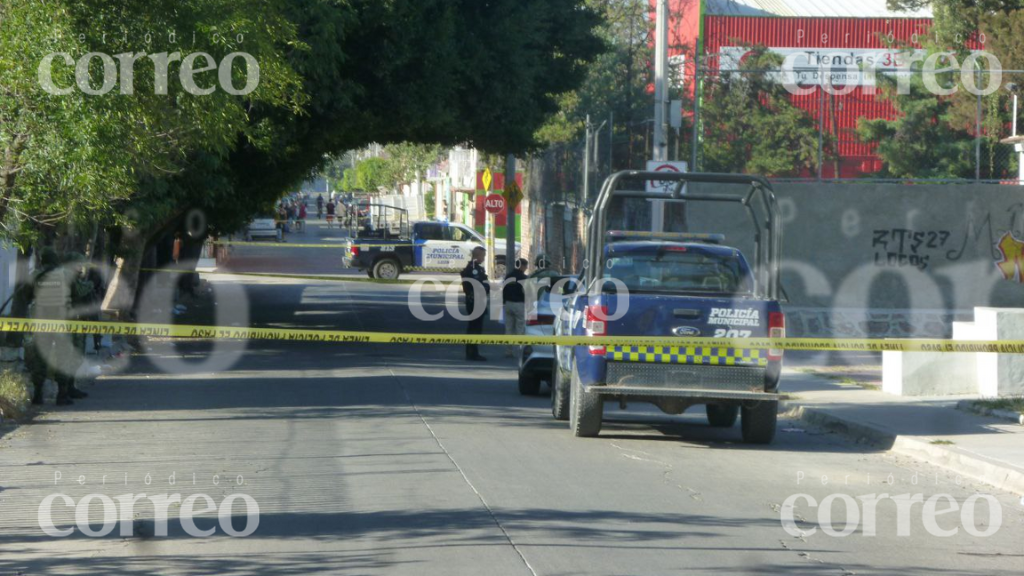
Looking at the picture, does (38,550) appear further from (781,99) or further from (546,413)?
(781,99)

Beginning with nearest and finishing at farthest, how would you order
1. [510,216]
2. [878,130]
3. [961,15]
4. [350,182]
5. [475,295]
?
[475,295], [510,216], [961,15], [878,130], [350,182]

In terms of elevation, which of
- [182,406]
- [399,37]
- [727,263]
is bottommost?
[182,406]

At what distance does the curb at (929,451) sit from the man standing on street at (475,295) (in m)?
7.56

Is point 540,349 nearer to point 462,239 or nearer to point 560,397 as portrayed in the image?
point 560,397

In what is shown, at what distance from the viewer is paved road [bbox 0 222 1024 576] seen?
7.25m

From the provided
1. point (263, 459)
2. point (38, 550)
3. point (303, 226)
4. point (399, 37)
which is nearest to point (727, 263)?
point (263, 459)

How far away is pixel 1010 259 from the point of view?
22.4 m

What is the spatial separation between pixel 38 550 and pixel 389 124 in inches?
576

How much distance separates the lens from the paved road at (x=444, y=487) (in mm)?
7246

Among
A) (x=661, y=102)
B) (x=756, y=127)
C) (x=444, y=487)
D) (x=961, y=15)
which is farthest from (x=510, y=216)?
(x=444, y=487)

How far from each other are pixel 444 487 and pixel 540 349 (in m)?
6.35

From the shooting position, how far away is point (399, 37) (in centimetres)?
2005

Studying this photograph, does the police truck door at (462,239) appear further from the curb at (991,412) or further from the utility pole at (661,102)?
the curb at (991,412)

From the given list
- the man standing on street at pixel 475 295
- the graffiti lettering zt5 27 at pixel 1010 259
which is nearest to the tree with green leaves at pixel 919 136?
the graffiti lettering zt5 27 at pixel 1010 259
